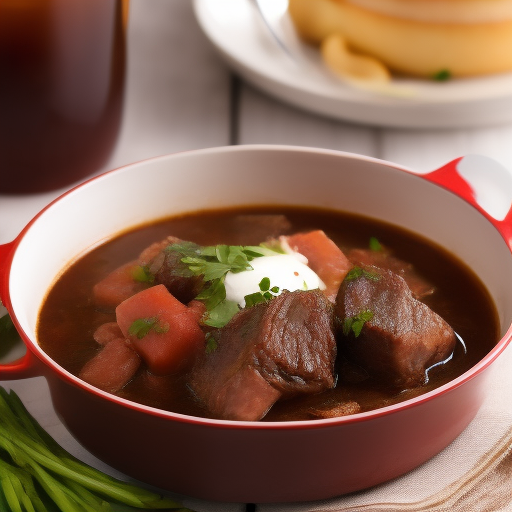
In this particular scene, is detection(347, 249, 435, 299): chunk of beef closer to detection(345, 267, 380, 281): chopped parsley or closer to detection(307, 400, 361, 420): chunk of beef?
detection(345, 267, 380, 281): chopped parsley

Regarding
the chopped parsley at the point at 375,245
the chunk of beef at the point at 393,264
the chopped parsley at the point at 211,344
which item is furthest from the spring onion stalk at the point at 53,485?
the chopped parsley at the point at 375,245

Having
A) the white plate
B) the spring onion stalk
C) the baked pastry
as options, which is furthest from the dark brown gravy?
the baked pastry

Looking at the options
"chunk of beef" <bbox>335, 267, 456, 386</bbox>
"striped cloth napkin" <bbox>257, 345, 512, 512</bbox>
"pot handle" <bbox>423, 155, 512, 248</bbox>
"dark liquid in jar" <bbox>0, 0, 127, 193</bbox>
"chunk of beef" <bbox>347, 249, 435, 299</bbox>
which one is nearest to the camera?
"striped cloth napkin" <bbox>257, 345, 512, 512</bbox>

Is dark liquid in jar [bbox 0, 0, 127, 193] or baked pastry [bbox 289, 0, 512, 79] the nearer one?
dark liquid in jar [bbox 0, 0, 127, 193]

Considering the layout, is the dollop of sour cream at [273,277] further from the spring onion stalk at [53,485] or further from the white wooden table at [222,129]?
the white wooden table at [222,129]

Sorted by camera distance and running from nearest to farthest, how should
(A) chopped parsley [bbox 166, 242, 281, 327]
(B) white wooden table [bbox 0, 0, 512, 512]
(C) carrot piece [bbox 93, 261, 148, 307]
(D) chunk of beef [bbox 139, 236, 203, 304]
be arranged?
(A) chopped parsley [bbox 166, 242, 281, 327], (D) chunk of beef [bbox 139, 236, 203, 304], (C) carrot piece [bbox 93, 261, 148, 307], (B) white wooden table [bbox 0, 0, 512, 512]

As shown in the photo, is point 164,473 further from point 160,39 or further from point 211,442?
point 160,39

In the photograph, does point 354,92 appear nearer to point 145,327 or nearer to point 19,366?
point 145,327
